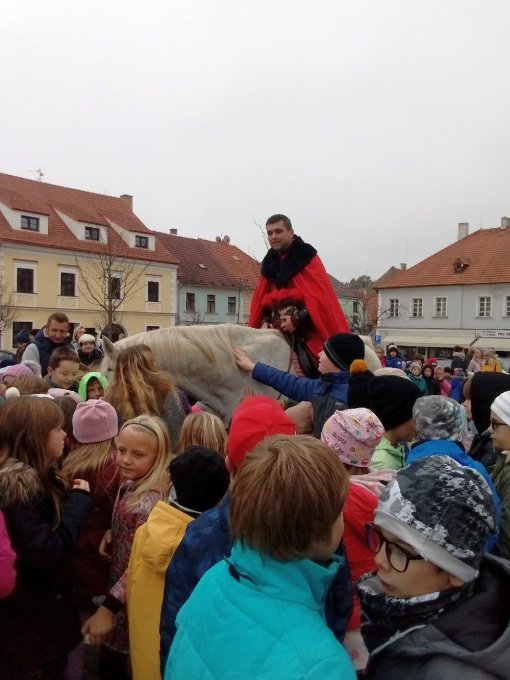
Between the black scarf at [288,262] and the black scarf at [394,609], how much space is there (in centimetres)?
380

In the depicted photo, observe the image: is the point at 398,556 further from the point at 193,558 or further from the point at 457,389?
the point at 457,389

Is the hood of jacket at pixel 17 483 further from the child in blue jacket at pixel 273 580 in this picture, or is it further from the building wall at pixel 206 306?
the building wall at pixel 206 306

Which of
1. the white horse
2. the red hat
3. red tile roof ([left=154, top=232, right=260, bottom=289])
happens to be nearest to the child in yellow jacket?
the red hat

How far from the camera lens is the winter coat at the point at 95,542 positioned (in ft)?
9.36

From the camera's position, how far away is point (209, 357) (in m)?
4.35

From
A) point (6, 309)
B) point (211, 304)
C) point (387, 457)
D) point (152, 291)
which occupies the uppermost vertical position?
point (152, 291)

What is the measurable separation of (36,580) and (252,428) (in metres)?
1.24

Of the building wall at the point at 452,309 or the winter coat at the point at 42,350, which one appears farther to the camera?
the building wall at the point at 452,309

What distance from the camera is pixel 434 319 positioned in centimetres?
4209

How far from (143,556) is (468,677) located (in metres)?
1.47

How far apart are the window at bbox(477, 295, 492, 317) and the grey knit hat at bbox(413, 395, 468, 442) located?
40577mm

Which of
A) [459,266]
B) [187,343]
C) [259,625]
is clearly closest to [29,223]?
[459,266]

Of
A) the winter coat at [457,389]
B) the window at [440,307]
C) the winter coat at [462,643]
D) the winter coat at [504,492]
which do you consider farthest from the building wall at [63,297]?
the winter coat at [462,643]

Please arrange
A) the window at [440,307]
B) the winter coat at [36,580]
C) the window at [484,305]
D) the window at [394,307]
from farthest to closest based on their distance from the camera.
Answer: the window at [394,307] < the window at [440,307] < the window at [484,305] < the winter coat at [36,580]
